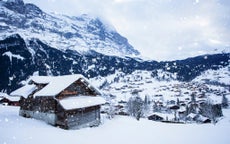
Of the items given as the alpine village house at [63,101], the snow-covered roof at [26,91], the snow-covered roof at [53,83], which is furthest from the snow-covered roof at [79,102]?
the snow-covered roof at [26,91]

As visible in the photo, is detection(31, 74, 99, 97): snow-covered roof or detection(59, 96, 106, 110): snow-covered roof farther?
detection(31, 74, 99, 97): snow-covered roof

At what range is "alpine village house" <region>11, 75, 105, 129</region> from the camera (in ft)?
79.9

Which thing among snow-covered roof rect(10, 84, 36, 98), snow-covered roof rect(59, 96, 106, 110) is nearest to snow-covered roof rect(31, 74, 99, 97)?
snow-covered roof rect(10, 84, 36, 98)

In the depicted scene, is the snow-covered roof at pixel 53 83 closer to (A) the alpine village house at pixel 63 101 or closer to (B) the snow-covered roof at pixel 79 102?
(A) the alpine village house at pixel 63 101

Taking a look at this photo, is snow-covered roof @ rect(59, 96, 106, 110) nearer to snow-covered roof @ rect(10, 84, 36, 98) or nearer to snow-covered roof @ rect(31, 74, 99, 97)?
snow-covered roof @ rect(31, 74, 99, 97)

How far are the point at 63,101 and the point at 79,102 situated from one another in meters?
2.19

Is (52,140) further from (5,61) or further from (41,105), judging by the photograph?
(5,61)

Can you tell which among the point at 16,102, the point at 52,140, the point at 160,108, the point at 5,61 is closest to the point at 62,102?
the point at 52,140

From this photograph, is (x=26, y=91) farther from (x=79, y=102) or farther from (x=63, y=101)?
(x=79, y=102)

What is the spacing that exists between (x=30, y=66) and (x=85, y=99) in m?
143

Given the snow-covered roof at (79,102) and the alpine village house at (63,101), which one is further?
the alpine village house at (63,101)

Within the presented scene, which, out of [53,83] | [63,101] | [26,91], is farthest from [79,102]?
[26,91]

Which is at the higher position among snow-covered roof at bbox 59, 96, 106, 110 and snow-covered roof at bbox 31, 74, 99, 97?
snow-covered roof at bbox 31, 74, 99, 97

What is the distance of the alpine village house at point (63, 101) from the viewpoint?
79.9ft
